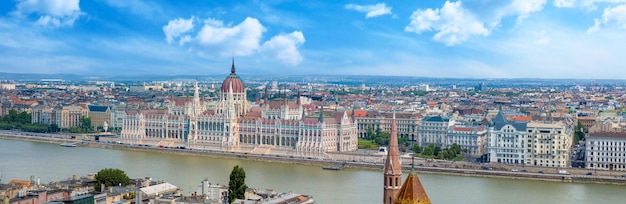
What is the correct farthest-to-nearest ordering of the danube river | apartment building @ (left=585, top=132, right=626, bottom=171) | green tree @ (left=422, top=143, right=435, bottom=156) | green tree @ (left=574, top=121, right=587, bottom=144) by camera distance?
1. green tree @ (left=574, top=121, right=587, bottom=144)
2. green tree @ (left=422, top=143, right=435, bottom=156)
3. apartment building @ (left=585, top=132, right=626, bottom=171)
4. the danube river

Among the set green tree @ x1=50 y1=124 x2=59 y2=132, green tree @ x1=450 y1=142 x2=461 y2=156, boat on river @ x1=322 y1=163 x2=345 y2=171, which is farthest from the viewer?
green tree @ x1=50 y1=124 x2=59 y2=132

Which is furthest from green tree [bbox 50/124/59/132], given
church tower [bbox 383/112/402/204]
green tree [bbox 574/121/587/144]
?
church tower [bbox 383/112/402/204]

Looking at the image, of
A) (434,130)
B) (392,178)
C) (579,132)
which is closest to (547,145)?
(434,130)

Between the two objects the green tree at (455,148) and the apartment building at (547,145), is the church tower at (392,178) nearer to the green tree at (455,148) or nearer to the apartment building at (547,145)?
the apartment building at (547,145)

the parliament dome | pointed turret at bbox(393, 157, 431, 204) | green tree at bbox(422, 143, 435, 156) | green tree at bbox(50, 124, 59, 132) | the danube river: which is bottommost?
the danube river

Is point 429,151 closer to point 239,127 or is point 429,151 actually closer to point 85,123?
point 239,127

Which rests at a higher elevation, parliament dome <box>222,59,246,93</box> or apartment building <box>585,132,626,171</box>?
parliament dome <box>222,59,246,93</box>

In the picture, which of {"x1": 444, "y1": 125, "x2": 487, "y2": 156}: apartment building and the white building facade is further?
{"x1": 444, "y1": 125, "x2": 487, "y2": 156}: apartment building

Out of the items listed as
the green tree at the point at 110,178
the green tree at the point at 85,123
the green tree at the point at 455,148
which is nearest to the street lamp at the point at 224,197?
the green tree at the point at 110,178

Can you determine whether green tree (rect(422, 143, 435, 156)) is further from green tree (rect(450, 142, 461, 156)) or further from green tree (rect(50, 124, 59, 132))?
green tree (rect(50, 124, 59, 132))
